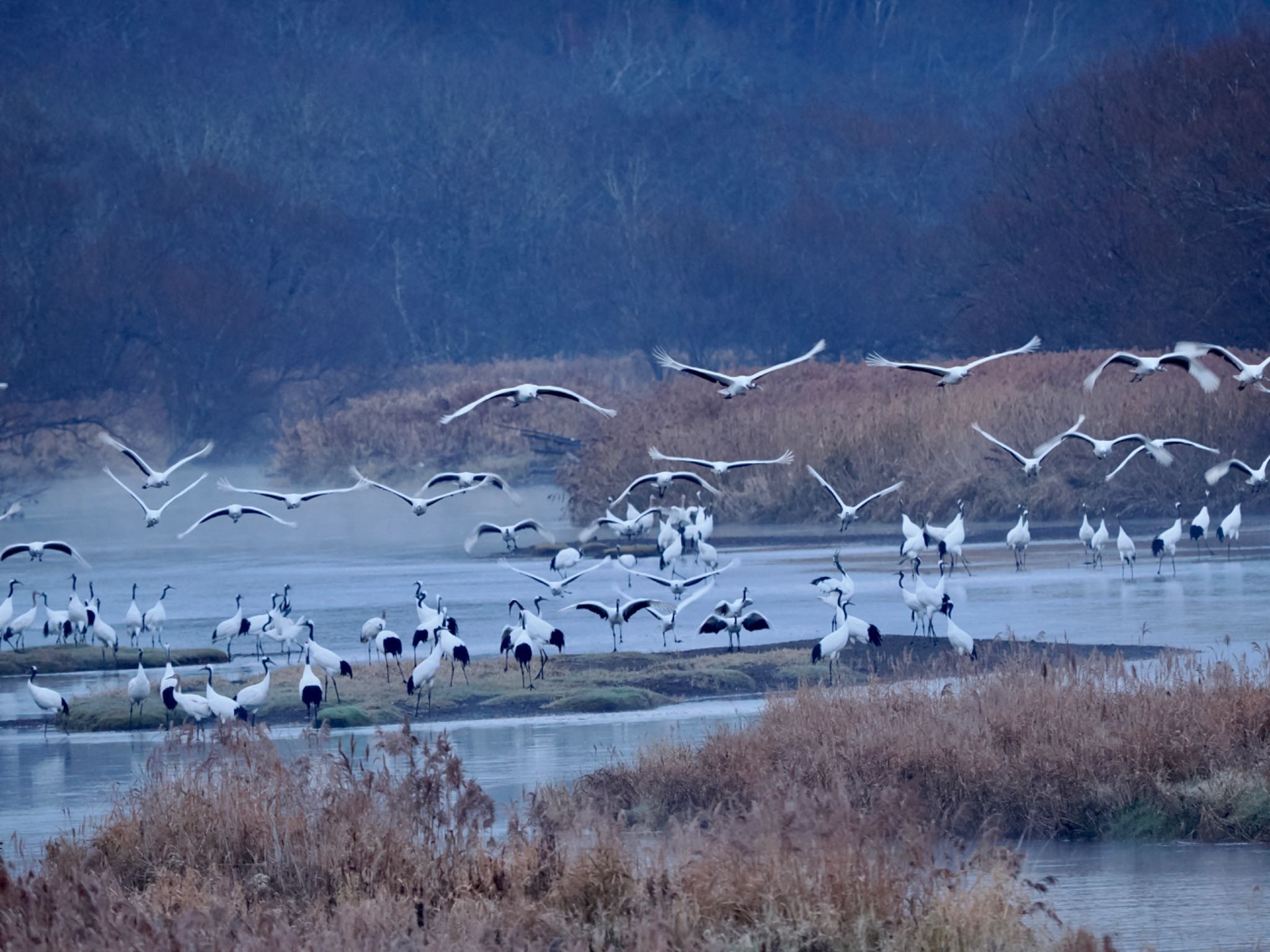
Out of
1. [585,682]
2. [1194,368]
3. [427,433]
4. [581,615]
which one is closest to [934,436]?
[581,615]

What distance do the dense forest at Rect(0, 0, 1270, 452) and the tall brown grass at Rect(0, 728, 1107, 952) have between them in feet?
117

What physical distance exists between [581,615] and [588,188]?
70755mm

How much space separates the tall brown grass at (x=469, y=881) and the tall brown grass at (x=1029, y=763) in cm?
153

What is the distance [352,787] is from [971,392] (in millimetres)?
27028

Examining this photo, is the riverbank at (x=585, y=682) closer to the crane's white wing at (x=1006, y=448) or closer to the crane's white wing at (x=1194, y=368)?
the crane's white wing at (x=1194, y=368)

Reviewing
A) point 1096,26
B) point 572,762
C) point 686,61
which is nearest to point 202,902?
point 572,762

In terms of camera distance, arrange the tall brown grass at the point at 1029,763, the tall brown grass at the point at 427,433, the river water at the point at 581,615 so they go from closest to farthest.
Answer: the river water at the point at 581,615, the tall brown grass at the point at 1029,763, the tall brown grass at the point at 427,433

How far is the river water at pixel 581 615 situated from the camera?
32.8 feet

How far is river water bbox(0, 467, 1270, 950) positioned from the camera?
9.98m

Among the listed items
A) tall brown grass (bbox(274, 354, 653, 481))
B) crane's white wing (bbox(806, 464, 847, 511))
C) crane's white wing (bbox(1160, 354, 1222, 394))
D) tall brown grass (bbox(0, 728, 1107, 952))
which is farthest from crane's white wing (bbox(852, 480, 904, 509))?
tall brown grass (bbox(274, 354, 653, 481))

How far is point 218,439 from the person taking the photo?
59500 mm

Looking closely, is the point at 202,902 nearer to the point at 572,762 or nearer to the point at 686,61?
the point at 572,762

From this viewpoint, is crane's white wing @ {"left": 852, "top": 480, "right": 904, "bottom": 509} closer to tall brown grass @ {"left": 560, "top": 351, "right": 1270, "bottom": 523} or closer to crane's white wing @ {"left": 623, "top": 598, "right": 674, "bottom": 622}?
tall brown grass @ {"left": 560, "top": 351, "right": 1270, "bottom": 523}

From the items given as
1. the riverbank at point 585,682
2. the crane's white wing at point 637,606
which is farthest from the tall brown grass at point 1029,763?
the crane's white wing at point 637,606
